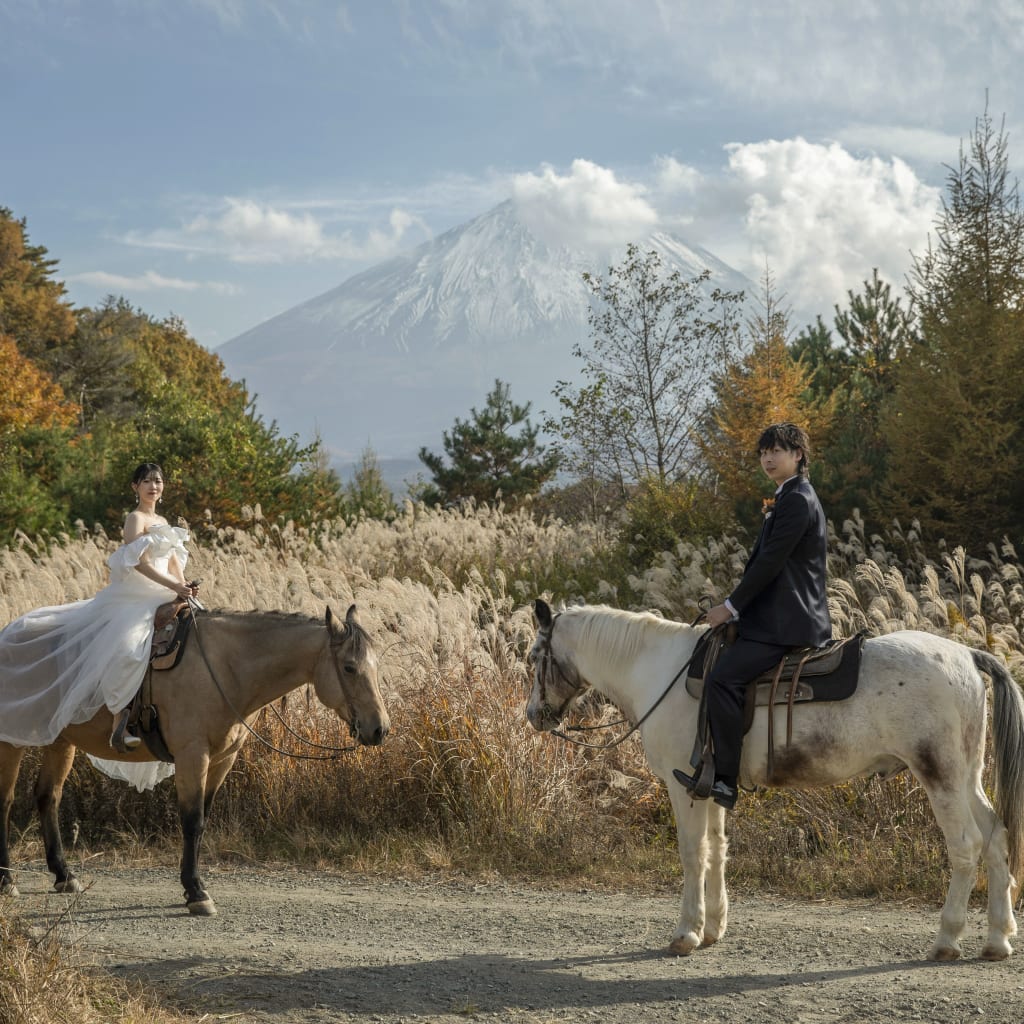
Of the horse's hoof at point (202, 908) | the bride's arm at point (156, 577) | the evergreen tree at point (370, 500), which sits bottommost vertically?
the horse's hoof at point (202, 908)

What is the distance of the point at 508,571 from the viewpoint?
1440 cm

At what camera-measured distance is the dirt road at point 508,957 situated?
4863 millimetres

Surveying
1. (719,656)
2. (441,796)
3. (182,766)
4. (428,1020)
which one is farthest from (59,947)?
(441,796)

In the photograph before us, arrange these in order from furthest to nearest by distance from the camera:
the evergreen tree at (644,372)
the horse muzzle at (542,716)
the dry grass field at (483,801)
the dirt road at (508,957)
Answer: the evergreen tree at (644,372) < the dry grass field at (483,801) < the horse muzzle at (542,716) < the dirt road at (508,957)

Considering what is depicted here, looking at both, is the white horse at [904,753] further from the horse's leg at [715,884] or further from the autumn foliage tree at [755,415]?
the autumn foliage tree at [755,415]

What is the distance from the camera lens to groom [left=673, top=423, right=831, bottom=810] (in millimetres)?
5426

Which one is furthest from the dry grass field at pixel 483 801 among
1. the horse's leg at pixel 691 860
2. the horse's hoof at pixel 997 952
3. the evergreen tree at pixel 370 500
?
the evergreen tree at pixel 370 500

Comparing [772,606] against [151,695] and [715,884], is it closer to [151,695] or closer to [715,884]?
[715,884]

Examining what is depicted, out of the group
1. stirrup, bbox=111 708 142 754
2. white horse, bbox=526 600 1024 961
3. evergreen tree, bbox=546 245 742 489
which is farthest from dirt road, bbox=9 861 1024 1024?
evergreen tree, bbox=546 245 742 489

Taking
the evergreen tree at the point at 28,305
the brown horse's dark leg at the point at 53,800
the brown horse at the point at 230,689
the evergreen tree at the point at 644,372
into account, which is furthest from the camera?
the evergreen tree at the point at 28,305

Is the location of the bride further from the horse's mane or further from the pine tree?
the pine tree

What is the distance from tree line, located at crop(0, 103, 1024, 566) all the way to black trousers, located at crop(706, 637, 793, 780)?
7.62m

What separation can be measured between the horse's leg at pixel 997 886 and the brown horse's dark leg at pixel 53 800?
5391 mm

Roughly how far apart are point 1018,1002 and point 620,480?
17.9m
